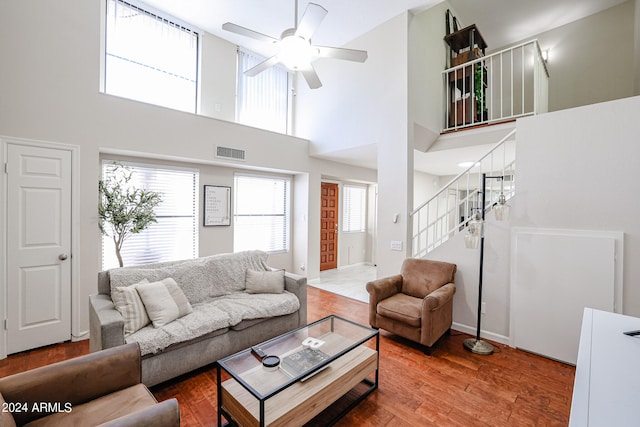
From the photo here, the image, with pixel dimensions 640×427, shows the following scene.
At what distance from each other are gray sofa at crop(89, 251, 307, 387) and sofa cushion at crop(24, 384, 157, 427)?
0.59 meters

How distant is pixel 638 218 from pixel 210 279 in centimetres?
395

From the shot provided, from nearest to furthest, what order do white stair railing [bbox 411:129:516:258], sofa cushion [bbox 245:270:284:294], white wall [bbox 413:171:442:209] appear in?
1. sofa cushion [bbox 245:270:284:294]
2. white stair railing [bbox 411:129:516:258]
3. white wall [bbox 413:171:442:209]

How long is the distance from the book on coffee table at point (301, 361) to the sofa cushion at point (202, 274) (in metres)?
1.38

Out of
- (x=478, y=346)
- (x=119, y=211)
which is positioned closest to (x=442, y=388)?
(x=478, y=346)

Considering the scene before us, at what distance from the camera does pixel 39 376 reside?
53.8 inches

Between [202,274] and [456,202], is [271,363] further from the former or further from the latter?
[456,202]

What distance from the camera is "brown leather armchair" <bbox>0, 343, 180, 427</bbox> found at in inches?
47.5

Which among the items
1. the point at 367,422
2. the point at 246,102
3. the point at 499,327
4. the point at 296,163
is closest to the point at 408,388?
the point at 367,422

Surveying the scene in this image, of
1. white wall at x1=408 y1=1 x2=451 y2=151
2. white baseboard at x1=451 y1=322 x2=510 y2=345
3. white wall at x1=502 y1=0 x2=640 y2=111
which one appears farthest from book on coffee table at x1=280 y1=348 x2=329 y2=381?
white wall at x1=502 y1=0 x2=640 y2=111

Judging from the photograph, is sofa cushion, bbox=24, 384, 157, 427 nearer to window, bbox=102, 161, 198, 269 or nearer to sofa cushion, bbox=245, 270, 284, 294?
sofa cushion, bbox=245, 270, 284, 294

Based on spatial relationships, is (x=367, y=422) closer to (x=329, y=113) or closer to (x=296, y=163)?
(x=296, y=163)

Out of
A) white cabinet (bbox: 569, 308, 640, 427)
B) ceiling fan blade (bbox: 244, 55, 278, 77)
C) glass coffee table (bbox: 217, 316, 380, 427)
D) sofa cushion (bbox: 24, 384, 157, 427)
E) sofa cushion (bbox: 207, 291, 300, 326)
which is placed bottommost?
glass coffee table (bbox: 217, 316, 380, 427)

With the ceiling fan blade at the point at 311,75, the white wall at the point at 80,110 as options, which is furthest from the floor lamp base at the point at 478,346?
the white wall at the point at 80,110

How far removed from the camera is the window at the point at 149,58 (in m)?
3.68
